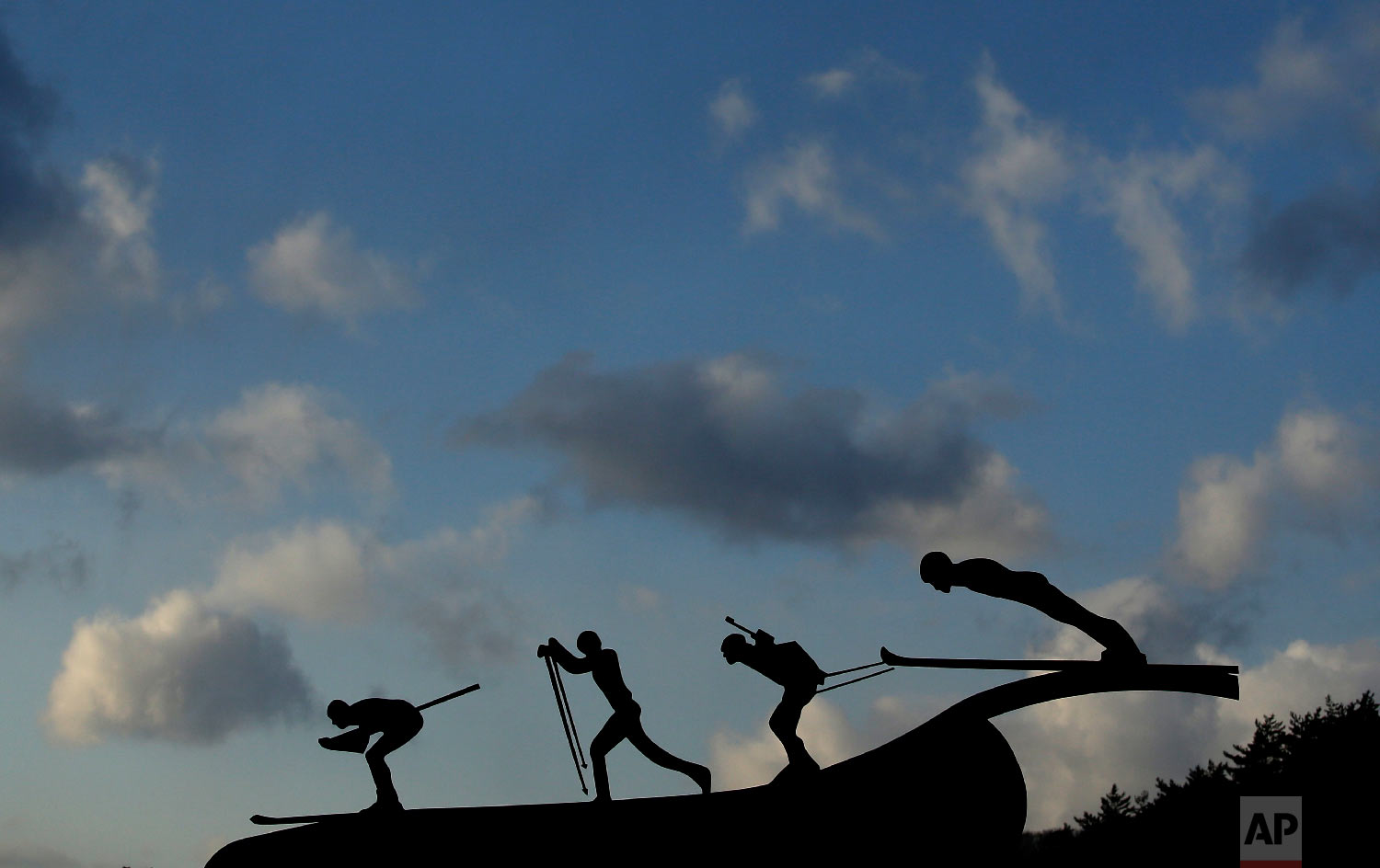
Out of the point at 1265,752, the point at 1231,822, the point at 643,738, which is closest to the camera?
the point at 643,738

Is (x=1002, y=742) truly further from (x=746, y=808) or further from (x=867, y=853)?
(x=746, y=808)

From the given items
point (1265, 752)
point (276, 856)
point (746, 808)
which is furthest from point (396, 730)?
point (1265, 752)

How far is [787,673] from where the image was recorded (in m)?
13.6

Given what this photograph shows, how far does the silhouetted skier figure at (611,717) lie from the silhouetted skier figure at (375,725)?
1.86m

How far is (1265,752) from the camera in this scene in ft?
195

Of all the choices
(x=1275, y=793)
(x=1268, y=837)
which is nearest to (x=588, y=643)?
(x=1268, y=837)

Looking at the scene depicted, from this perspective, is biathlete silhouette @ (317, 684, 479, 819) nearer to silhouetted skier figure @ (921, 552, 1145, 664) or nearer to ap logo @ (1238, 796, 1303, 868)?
silhouetted skier figure @ (921, 552, 1145, 664)

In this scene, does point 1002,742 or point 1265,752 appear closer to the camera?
point 1002,742

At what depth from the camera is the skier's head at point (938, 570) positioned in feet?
42.5

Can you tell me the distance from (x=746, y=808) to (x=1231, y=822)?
35.3 m

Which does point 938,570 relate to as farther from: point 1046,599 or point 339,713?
point 339,713

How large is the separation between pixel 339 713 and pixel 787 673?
5365mm

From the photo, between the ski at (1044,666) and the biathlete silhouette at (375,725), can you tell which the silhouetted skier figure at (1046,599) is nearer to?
the ski at (1044,666)

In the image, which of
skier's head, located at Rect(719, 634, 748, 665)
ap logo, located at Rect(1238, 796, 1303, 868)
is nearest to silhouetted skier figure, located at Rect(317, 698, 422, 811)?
skier's head, located at Rect(719, 634, 748, 665)
